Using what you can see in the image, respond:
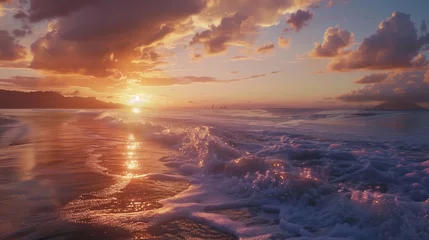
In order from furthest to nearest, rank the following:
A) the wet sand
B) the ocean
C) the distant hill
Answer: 1. the distant hill
2. the ocean
3. the wet sand

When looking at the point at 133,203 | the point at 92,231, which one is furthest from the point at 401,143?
the point at 92,231

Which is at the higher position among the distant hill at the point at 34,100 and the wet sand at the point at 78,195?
the distant hill at the point at 34,100

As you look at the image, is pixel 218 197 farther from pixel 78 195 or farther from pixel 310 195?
pixel 78 195

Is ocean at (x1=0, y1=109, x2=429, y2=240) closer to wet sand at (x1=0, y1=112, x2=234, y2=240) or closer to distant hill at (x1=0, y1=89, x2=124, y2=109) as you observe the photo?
wet sand at (x1=0, y1=112, x2=234, y2=240)

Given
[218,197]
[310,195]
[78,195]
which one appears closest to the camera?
[310,195]

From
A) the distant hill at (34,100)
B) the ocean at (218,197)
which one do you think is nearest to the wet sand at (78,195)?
the ocean at (218,197)

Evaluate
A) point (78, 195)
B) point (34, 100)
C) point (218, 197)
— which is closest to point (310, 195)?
point (218, 197)

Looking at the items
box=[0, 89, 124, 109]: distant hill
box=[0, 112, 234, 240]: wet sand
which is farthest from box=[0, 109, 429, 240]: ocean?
box=[0, 89, 124, 109]: distant hill

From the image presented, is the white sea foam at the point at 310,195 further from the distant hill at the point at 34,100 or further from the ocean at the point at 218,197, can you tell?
the distant hill at the point at 34,100

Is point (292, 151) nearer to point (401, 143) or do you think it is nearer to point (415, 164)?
point (415, 164)

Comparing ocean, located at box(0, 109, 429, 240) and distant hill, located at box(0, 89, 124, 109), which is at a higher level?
distant hill, located at box(0, 89, 124, 109)

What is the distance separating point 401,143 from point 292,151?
5.80m

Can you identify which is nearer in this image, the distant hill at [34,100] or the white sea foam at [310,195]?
the white sea foam at [310,195]

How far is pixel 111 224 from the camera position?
4387 mm
